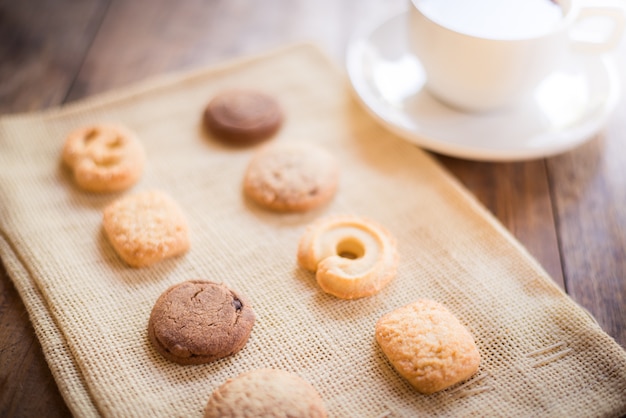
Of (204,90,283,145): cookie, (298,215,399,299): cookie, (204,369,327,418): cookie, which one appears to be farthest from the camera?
(204,90,283,145): cookie

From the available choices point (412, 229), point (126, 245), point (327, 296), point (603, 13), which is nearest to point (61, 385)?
point (126, 245)

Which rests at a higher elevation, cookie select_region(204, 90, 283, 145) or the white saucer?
the white saucer

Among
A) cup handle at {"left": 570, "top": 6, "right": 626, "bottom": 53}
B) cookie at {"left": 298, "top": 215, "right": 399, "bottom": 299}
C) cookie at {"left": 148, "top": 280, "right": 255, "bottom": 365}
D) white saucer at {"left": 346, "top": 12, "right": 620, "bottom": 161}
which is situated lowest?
cookie at {"left": 148, "top": 280, "right": 255, "bottom": 365}

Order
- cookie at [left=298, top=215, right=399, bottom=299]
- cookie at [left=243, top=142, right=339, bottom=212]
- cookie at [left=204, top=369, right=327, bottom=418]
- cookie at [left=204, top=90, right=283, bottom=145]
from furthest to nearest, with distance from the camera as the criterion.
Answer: cookie at [left=204, top=90, right=283, bottom=145], cookie at [left=243, top=142, right=339, bottom=212], cookie at [left=298, top=215, right=399, bottom=299], cookie at [left=204, top=369, right=327, bottom=418]

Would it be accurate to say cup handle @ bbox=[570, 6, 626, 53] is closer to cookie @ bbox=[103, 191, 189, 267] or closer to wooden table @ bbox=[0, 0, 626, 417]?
wooden table @ bbox=[0, 0, 626, 417]

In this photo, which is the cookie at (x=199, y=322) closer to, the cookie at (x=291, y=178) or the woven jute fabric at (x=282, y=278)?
the woven jute fabric at (x=282, y=278)

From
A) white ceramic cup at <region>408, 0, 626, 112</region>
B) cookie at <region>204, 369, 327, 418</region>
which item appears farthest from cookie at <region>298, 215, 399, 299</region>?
white ceramic cup at <region>408, 0, 626, 112</region>

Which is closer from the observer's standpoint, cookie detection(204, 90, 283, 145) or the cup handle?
the cup handle

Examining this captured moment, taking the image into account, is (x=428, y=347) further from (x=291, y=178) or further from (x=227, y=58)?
(x=227, y=58)
